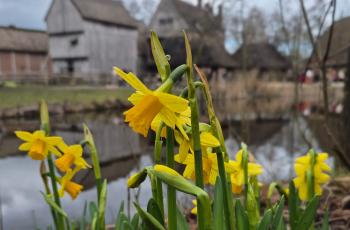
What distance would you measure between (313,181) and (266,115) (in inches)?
434

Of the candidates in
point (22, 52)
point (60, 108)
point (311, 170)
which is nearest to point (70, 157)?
point (311, 170)

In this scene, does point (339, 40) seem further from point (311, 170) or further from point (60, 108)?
point (60, 108)

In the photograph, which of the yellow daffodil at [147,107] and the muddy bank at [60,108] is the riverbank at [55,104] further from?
the yellow daffodil at [147,107]

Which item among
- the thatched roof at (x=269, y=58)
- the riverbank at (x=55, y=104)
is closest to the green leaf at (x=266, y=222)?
the riverbank at (x=55, y=104)

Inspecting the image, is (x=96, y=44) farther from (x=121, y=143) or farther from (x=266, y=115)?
(x=121, y=143)

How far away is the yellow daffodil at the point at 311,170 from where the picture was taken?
4.16 ft

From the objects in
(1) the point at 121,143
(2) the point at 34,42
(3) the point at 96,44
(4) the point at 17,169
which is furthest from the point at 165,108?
(2) the point at 34,42

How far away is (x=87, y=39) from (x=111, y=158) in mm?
18788

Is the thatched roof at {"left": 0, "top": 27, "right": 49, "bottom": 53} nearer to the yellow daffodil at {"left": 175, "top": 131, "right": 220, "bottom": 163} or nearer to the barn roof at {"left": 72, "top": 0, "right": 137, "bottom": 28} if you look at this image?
the barn roof at {"left": 72, "top": 0, "right": 137, "bottom": 28}

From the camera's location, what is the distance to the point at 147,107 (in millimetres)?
578

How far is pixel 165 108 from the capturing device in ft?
1.91

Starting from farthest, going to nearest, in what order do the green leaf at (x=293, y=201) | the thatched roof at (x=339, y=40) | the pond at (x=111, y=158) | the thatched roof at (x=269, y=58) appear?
the thatched roof at (x=269, y=58) < the pond at (x=111, y=158) < the thatched roof at (x=339, y=40) < the green leaf at (x=293, y=201)

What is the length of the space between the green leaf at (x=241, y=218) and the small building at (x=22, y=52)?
83.2 ft

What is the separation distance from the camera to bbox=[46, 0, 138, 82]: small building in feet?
77.2
